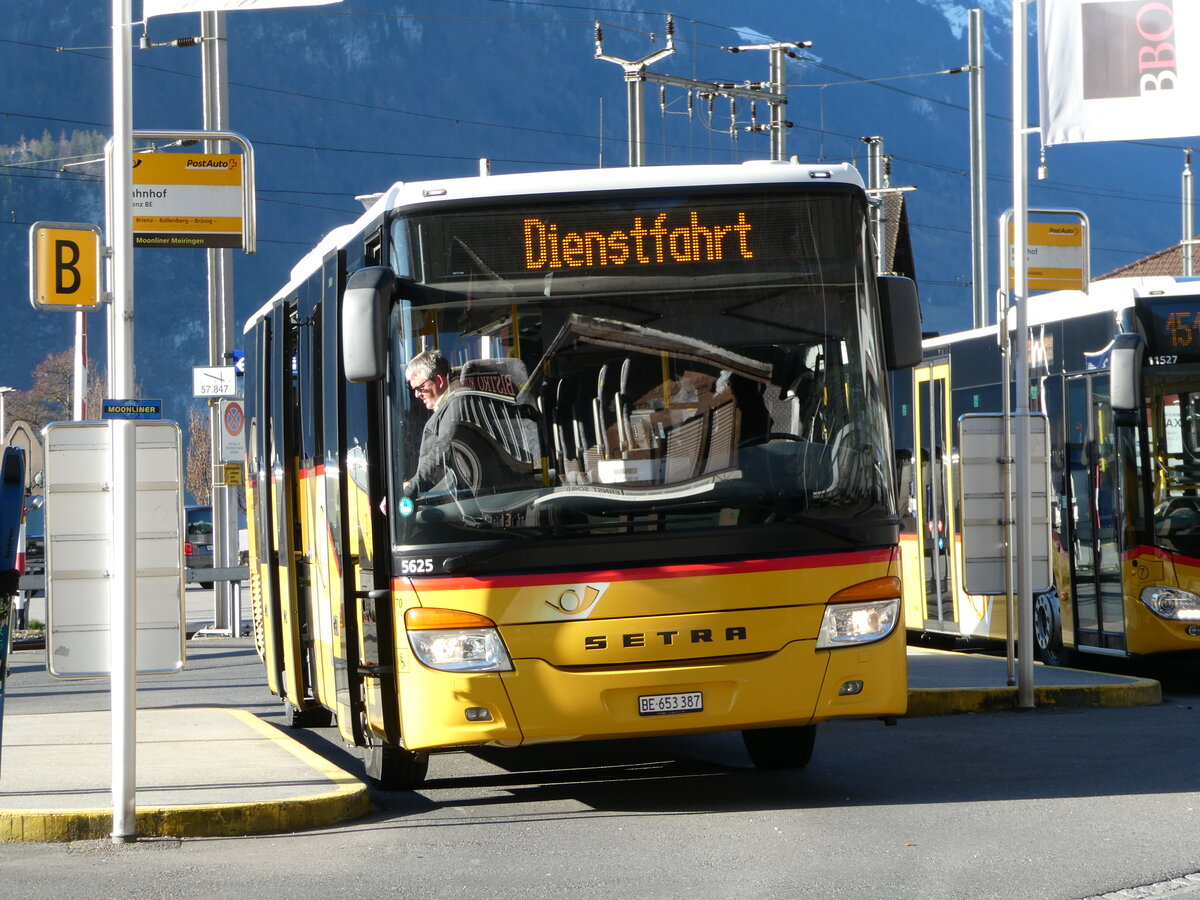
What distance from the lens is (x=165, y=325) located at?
6216 inches

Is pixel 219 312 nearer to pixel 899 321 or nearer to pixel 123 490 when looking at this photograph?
pixel 123 490

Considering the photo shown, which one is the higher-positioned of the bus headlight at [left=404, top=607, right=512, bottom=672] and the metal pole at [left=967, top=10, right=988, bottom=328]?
the metal pole at [left=967, top=10, right=988, bottom=328]

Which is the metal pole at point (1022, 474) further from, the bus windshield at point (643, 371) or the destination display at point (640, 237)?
the destination display at point (640, 237)

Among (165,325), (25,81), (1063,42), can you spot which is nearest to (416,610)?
(1063,42)

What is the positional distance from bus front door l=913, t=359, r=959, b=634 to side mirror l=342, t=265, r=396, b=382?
10.8 meters

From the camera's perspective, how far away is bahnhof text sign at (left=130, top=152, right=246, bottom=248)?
18.7m

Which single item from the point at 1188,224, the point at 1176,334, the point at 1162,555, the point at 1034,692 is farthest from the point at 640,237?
the point at 1188,224

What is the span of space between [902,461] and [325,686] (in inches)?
399

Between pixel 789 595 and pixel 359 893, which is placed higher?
pixel 789 595

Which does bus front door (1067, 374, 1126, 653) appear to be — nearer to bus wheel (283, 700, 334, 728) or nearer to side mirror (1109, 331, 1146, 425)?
side mirror (1109, 331, 1146, 425)

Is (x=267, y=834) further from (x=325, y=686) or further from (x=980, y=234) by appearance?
(x=980, y=234)

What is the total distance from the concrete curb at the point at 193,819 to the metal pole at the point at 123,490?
16 cm

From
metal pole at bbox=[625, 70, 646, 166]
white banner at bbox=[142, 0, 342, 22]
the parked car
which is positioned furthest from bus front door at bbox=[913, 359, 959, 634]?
the parked car

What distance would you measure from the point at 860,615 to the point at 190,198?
38.1ft
